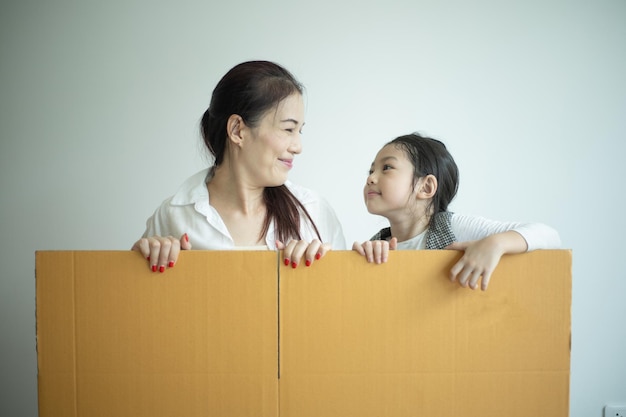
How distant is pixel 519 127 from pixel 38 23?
1699mm

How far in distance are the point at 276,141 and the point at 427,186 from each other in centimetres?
43

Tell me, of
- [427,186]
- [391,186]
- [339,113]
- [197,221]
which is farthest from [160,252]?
[339,113]

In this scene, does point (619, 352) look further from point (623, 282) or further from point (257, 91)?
point (257, 91)

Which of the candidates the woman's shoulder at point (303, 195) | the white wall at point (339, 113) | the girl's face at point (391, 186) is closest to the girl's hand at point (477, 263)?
the girl's face at point (391, 186)

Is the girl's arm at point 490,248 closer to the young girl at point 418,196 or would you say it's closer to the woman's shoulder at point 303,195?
the young girl at point 418,196

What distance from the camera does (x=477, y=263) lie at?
852mm

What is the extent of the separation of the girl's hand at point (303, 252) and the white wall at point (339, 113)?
0.96 m

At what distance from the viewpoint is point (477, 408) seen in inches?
35.2

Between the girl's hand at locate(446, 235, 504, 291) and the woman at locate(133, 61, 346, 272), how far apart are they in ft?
1.64

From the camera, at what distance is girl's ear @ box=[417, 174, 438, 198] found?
4.49ft

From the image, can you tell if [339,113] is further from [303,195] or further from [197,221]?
[197,221]

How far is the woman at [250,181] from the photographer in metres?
Result: 1.24

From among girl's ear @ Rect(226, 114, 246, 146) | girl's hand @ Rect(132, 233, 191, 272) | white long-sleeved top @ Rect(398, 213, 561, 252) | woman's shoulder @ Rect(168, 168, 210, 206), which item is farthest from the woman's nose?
girl's hand @ Rect(132, 233, 191, 272)

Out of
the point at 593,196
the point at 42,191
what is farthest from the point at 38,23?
the point at 593,196
